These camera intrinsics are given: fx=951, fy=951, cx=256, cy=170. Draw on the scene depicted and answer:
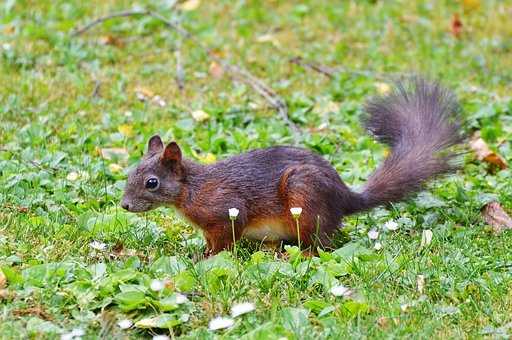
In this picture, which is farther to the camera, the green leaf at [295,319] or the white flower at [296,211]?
the white flower at [296,211]

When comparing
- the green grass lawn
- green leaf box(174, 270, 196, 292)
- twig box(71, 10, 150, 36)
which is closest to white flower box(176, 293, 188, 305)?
the green grass lawn

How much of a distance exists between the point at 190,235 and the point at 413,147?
1226mm

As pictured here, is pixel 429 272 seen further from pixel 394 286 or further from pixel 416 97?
pixel 416 97

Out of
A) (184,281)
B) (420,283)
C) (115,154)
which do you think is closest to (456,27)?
(115,154)

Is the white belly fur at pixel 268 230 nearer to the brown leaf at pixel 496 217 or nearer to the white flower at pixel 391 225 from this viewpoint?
the white flower at pixel 391 225

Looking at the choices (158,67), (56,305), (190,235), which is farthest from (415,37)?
(56,305)

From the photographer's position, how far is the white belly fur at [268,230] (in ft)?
14.7

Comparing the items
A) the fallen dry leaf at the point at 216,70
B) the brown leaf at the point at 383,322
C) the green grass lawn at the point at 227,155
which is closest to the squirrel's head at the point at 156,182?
the green grass lawn at the point at 227,155

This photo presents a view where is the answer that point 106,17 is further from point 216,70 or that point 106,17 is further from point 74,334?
point 74,334

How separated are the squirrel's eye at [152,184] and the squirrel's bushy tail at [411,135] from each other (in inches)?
39.6

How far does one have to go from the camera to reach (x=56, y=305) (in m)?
3.54

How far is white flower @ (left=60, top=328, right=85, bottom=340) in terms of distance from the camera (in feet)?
10.6

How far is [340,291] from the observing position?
12.1ft

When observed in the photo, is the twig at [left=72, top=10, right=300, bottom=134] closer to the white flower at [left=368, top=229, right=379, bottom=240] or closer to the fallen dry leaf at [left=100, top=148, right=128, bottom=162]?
the fallen dry leaf at [left=100, top=148, right=128, bottom=162]
